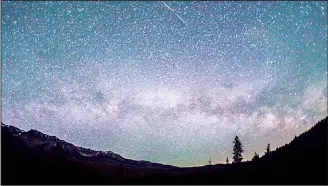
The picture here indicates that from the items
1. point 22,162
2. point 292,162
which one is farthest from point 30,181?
point 292,162

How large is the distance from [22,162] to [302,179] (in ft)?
110

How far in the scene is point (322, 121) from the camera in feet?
166

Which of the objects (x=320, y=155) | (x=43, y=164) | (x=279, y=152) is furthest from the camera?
(x=279, y=152)

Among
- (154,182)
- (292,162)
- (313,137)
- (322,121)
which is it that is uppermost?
(322,121)

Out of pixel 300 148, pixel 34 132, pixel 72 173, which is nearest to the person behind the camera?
pixel 72 173

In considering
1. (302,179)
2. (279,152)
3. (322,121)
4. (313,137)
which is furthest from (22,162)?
(322,121)

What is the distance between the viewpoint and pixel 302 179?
27031mm

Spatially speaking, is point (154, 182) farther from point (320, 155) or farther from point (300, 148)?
point (300, 148)

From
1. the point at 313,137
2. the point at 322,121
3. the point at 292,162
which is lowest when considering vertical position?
the point at 292,162

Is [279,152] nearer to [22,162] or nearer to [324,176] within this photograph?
[324,176]

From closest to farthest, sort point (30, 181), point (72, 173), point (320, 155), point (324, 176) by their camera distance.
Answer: point (324, 176)
point (30, 181)
point (320, 155)
point (72, 173)

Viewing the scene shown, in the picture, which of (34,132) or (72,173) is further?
(34,132)

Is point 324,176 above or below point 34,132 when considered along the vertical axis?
below

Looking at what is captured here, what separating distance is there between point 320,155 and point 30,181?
34733mm
